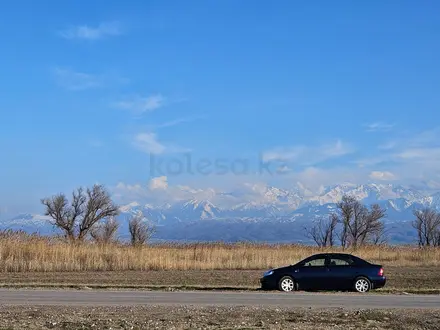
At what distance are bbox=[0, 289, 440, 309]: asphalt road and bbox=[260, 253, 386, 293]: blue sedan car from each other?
102cm

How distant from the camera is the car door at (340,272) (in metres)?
28.1

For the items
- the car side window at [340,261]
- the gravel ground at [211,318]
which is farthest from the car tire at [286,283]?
the gravel ground at [211,318]

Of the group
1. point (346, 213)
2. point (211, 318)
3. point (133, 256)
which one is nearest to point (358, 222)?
point (346, 213)

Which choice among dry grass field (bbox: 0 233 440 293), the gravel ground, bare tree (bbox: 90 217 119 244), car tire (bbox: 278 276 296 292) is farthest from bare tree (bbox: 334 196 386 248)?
the gravel ground

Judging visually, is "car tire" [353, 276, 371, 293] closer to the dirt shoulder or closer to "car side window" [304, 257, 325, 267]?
"car side window" [304, 257, 325, 267]

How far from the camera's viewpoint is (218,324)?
17469mm

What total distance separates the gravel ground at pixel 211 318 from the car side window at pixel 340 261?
322 inches

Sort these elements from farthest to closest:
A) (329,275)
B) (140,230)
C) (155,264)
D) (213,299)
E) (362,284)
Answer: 1. (140,230)
2. (155,264)
3. (329,275)
4. (362,284)
5. (213,299)

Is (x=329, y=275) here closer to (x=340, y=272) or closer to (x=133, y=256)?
(x=340, y=272)

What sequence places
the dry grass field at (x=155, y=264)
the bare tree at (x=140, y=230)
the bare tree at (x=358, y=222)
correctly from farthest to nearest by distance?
the bare tree at (x=358, y=222) → the bare tree at (x=140, y=230) → the dry grass field at (x=155, y=264)

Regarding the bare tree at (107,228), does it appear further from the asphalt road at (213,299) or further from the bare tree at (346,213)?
the asphalt road at (213,299)

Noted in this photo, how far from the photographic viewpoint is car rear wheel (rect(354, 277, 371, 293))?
92.1 feet

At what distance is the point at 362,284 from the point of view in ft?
92.2

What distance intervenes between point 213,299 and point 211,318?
6.21 metres
